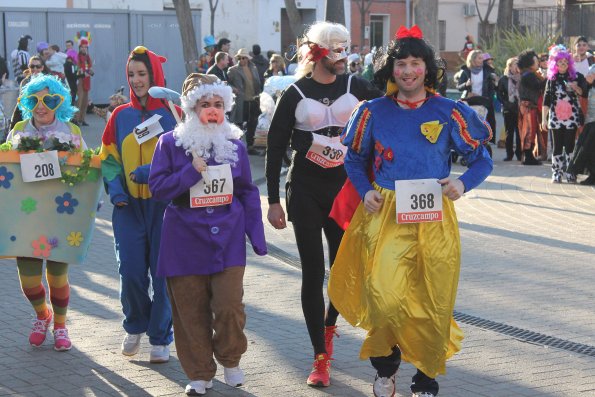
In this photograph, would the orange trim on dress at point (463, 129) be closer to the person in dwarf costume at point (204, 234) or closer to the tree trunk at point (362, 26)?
the person in dwarf costume at point (204, 234)

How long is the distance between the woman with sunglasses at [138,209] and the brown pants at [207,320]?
0.59 m

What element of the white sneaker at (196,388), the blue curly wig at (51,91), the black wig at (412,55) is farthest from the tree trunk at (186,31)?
the black wig at (412,55)

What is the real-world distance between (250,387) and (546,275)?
395 cm

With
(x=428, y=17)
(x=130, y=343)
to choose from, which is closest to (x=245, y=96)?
(x=428, y=17)

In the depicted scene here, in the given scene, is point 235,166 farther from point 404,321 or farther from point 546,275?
point 546,275

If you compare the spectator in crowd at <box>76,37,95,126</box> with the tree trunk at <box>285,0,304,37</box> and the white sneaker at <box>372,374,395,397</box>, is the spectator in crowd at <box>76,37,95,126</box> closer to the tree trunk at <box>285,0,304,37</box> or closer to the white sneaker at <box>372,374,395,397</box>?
the tree trunk at <box>285,0,304,37</box>

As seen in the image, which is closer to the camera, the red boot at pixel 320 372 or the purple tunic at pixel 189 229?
the purple tunic at pixel 189 229

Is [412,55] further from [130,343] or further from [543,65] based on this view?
[543,65]

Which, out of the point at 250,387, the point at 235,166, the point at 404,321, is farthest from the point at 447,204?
the point at 250,387

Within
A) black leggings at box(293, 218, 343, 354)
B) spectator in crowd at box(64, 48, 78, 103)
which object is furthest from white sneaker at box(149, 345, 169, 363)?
spectator in crowd at box(64, 48, 78, 103)

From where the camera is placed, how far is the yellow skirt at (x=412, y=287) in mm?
5168

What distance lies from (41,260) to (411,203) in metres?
2.69

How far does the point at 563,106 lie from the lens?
1517 cm

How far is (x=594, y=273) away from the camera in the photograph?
909cm
